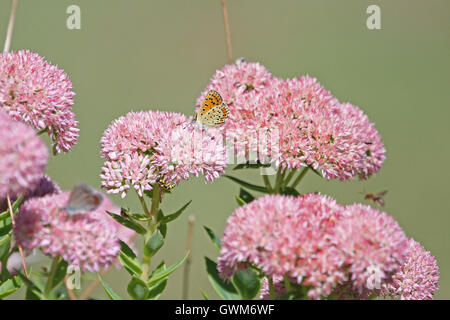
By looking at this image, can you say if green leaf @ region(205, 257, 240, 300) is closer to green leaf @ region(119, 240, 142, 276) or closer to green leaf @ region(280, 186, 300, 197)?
green leaf @ region(119, 240, 142, 276)

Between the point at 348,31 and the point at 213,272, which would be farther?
the point at 348,31

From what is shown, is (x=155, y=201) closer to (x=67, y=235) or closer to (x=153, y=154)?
(x=153, y=154)

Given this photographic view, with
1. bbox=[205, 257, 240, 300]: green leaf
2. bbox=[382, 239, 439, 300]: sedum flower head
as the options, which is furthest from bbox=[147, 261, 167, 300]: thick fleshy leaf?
bbox=[382, 239, 439, 300]: sedum flower head

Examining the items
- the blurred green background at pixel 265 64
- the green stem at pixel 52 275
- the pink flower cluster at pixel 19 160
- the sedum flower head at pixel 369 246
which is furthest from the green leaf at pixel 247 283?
the blurred green background at pixel 265 64

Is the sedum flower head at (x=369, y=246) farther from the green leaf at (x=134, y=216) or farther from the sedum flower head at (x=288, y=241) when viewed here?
the green leaf at (x=134, y=216)
